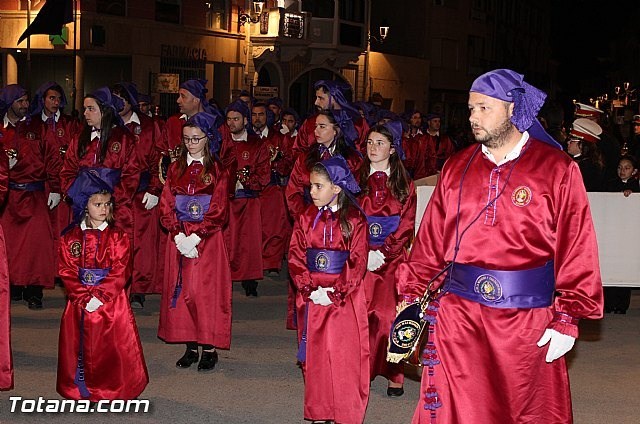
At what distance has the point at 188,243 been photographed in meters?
8.12

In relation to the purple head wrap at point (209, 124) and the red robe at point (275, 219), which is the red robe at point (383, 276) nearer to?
the purple head wrap at point (209, 124)

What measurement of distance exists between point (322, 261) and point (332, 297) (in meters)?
0.25

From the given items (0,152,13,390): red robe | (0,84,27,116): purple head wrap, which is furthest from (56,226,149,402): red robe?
(0,84,27,116): purple head wrap

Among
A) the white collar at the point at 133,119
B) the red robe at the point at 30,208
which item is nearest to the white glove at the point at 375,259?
the white collar at the point at 133,119

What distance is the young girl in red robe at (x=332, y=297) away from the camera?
22.0ft

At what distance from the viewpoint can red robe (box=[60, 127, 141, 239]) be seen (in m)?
9.55

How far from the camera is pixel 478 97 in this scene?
5234 millimetres

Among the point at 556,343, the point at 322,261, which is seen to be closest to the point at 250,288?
the point at 322,261

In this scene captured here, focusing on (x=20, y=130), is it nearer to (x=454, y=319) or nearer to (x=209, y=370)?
(x=209, y=370)

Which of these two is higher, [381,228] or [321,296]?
[381,228]

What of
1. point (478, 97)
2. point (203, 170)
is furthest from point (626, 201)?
point (478, 97)

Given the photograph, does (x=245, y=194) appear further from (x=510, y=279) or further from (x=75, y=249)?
(x=510, y=279)

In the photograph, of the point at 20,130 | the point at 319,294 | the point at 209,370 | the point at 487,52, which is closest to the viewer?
the point at 319,294

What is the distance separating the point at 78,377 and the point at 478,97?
349cm
